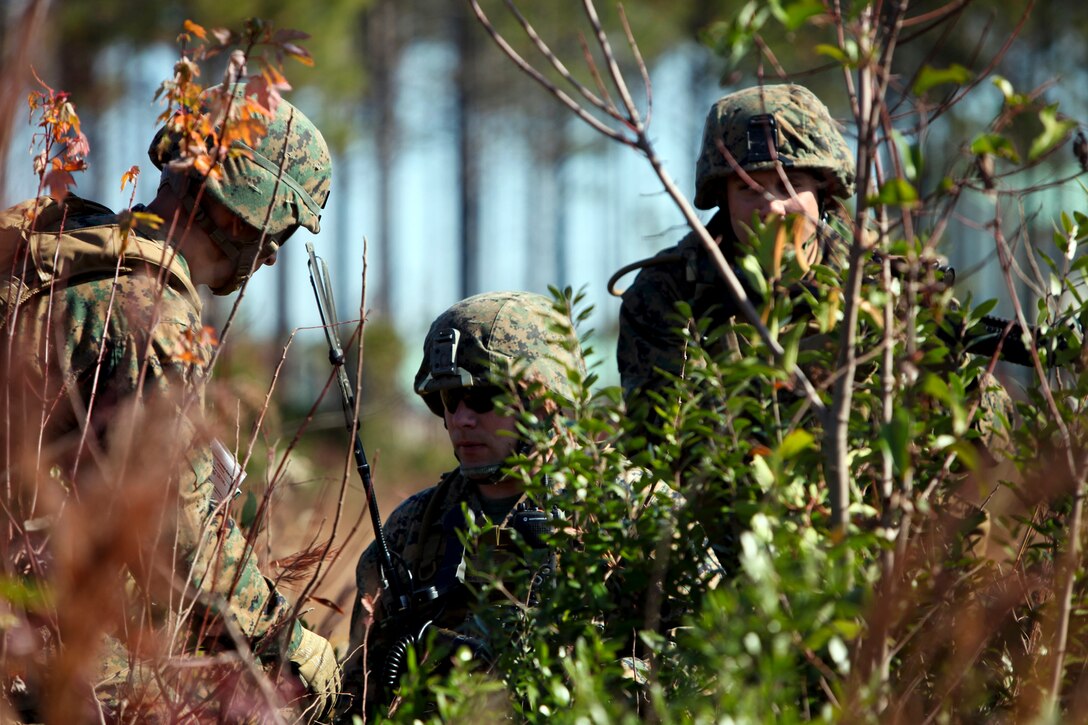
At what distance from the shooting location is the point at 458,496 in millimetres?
3502

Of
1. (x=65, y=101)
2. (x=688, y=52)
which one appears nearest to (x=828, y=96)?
(x=688, y=52)

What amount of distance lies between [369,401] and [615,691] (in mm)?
13642

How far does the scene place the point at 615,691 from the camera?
7.21 ft

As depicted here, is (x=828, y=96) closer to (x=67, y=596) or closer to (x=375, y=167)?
(x=375, y=167)

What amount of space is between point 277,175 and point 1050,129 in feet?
5.96

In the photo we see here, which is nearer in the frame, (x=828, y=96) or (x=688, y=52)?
(x=828, y=96)

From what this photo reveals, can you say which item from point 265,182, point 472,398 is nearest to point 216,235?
point 265,182

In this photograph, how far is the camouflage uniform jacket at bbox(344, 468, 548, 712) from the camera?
3.15 meters

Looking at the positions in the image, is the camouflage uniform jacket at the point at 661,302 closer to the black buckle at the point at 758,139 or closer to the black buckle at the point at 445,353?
the black buckle at the point at 758,139

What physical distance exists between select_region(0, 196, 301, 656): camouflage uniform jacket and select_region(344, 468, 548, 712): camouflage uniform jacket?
0.49 m

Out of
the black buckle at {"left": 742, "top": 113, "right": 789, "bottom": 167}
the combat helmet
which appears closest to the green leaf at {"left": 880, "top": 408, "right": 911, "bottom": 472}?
the combat helmet

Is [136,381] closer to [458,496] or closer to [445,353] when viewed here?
[445,353]

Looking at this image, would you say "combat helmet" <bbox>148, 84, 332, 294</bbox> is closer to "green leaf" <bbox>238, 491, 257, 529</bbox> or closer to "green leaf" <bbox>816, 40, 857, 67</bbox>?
"green leaf" <bbox>238, 491, 257, 529</bbox>

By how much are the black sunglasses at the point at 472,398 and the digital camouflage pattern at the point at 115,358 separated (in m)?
0.85
